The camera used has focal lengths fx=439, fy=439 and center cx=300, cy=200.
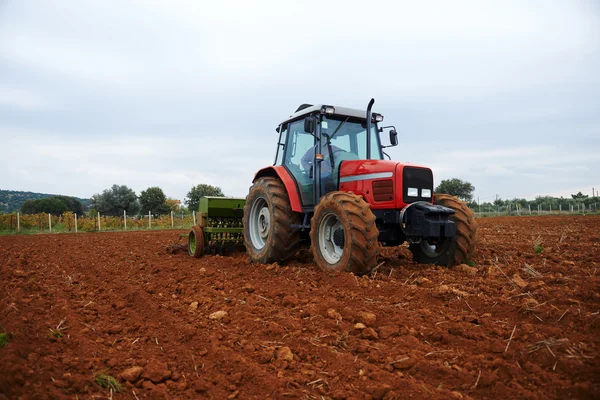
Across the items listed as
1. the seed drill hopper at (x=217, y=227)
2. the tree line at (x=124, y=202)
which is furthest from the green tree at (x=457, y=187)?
the seed drill hopper at (x=217, y=227)

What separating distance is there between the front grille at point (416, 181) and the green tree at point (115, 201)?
149 ft

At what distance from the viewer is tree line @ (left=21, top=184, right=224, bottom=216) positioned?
46719mm

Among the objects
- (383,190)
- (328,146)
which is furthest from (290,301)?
(328,146)

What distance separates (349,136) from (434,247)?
2.13 meters

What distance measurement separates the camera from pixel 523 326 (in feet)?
11.0

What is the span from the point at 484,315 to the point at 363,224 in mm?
1809

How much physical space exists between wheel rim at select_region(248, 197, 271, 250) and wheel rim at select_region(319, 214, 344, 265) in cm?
157

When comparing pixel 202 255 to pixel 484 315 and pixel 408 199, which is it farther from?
pixel 484 315

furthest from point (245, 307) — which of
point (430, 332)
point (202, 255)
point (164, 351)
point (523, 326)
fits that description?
point (202, 255)

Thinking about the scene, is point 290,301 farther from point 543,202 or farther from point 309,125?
point 543,202

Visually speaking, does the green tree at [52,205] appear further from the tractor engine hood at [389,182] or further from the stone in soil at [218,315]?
the stone in soil at [218,315]

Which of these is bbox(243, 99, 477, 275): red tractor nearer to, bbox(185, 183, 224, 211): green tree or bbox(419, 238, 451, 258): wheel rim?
bbox(419, 238, 451, 258): wheel rim

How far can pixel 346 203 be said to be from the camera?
17.6 feet

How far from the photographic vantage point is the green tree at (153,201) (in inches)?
2137
